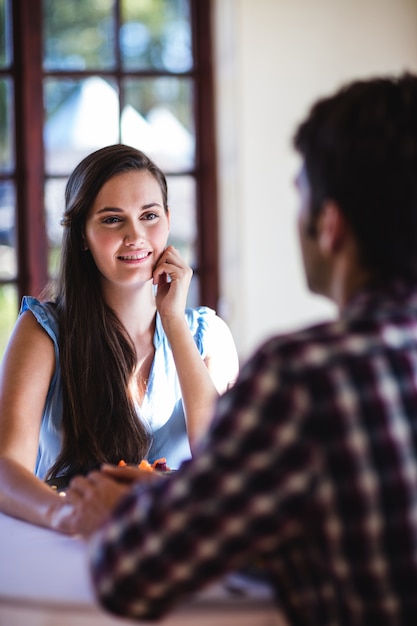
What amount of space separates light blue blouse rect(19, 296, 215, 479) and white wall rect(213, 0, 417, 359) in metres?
1.71

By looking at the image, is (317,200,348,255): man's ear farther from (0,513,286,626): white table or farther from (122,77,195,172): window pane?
(122,77,195,172): window pane

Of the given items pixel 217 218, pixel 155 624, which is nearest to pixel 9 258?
pixel 217 218

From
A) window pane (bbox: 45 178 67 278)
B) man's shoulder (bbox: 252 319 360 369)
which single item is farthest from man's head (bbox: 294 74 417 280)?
window pane (bbox: 45 178 67 278)

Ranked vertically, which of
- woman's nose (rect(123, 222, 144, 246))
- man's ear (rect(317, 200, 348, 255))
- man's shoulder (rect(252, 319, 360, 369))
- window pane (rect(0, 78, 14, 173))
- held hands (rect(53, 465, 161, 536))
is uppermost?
window pane (rect(0, 78, 14, 173))

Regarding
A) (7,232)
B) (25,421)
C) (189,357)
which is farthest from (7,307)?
(25,421)

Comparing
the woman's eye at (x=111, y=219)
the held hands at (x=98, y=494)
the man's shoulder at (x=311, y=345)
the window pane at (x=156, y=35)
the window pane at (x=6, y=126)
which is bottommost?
the held hands at (x=98, y=494)

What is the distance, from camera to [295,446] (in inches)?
32.1

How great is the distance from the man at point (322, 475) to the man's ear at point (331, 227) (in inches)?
0.8

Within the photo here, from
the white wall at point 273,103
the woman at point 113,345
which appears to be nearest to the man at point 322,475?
the woman at point 113,345

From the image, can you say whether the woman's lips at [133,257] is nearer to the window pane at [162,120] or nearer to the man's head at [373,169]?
the man's head at [373,169]

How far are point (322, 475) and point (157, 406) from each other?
1.15 metres

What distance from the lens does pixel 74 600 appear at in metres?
1.00

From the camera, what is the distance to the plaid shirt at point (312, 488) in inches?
32.2

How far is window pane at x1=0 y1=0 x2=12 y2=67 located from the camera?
147 inches
